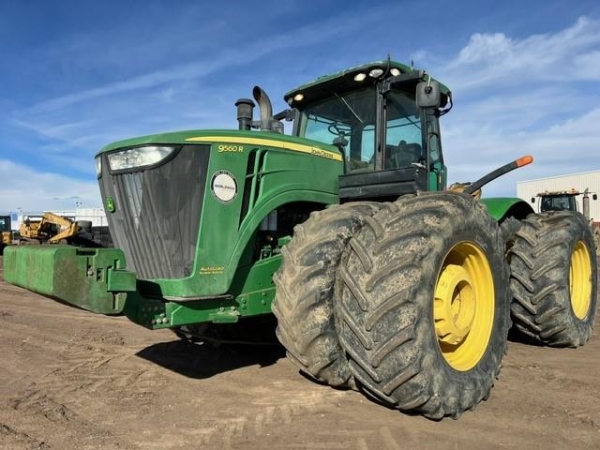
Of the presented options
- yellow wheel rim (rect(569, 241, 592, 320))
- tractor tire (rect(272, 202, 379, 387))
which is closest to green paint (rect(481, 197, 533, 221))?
yellow wheel rim (rect(569, 241, 592, 320))

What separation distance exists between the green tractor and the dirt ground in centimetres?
21

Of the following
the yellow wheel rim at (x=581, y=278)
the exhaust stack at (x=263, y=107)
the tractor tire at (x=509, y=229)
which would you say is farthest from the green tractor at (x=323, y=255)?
the yellow wheel rim at (x=581, y=278)

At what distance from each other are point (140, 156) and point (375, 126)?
2.11 meters

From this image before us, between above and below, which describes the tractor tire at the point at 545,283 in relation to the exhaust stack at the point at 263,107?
below

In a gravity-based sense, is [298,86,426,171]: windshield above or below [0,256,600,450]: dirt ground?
above

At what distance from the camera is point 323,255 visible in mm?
3508

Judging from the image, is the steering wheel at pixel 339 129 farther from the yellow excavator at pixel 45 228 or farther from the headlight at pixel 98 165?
the yellow excavator at pixel 45 228

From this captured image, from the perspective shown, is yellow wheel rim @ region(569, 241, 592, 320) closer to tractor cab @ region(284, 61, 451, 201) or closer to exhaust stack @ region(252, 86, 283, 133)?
tractor cab @ region(284, 61, 451, 201)

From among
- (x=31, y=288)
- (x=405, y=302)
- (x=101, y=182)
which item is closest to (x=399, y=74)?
(x=405, y=302)

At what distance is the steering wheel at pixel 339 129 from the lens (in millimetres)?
4988

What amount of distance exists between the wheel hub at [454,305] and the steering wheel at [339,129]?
1729 mm

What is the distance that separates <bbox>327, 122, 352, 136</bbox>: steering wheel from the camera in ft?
16.4

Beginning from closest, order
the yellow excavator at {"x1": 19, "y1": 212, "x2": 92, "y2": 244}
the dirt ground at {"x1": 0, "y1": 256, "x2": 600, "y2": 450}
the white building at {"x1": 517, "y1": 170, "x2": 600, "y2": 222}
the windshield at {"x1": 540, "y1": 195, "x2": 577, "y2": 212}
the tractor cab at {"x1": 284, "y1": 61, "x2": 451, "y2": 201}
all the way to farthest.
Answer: the dirt ground at {"x1": 0, "y1": 256, "x2": 600, "y2": 450}
the tractor cab at {"x1": 284, "y1": 61, "x2": 451, "y2": 201}
the windshield at {"x1": 540, "y1": 195, "x2": 577, "y2": 212}
the yellow excavator at {"x1": 19, "y1": 212, "x2": 92, "y2": 244}
the white building at {"x1": 517, "y1": 170, "x2": 600, "y2": 222}

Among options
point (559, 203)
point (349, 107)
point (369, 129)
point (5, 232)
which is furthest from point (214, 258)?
point (5, 232)
